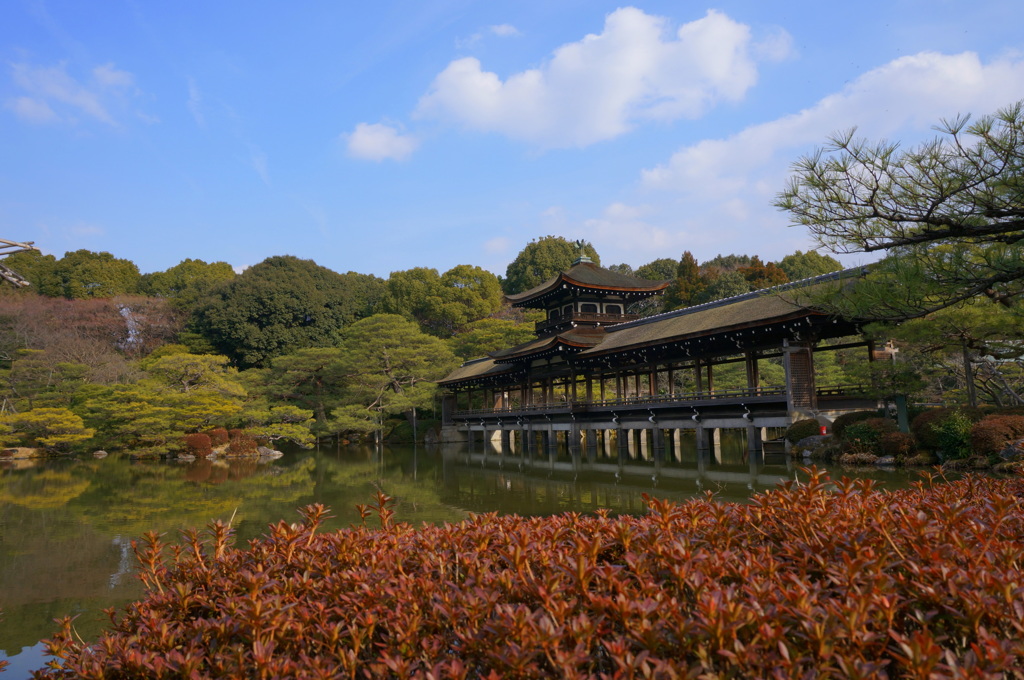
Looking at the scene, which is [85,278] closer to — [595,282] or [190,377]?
[190,377]

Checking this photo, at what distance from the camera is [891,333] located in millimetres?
13898

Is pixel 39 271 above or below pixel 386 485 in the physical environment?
above

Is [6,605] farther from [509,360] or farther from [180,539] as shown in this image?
[509,360]

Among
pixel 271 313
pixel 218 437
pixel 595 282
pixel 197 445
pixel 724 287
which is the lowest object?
pixel 197 445

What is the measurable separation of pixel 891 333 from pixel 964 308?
6.48ft

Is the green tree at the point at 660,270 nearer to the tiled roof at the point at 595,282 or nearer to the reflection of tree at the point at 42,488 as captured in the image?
the tiled roof at the point at 595,282

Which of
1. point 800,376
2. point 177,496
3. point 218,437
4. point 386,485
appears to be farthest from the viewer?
point 218,437

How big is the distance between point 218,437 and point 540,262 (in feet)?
106

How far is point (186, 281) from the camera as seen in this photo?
51.5 m

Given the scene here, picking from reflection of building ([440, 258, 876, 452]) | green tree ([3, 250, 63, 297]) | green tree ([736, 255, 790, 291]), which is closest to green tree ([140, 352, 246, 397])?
reflection of building ([440, 258, 876, 452])

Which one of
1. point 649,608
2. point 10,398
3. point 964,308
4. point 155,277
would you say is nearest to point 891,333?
point 964,308

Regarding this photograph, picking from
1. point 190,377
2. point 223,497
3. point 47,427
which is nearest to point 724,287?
point 190,377

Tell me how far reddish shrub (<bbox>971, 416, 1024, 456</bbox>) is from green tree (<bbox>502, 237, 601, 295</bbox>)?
133ft

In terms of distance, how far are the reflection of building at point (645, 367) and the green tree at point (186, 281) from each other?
76.3 ft
